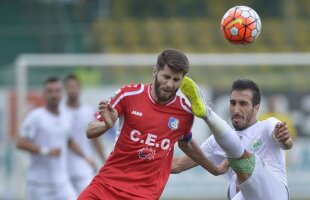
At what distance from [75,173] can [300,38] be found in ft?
32.8

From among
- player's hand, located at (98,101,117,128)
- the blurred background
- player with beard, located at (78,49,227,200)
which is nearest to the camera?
player's hand, located at (98,101,117,128)

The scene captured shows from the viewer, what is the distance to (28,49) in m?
19.3

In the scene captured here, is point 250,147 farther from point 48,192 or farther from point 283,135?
point 48,192

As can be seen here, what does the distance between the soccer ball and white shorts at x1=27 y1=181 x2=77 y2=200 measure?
15.3ft

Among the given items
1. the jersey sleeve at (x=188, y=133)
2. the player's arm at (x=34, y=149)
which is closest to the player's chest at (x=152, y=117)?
the jersey sleeve at (x=188, y=133)

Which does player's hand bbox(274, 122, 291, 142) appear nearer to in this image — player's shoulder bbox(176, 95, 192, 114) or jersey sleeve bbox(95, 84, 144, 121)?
player's shoulder bbox(176, 95, 192, 114)

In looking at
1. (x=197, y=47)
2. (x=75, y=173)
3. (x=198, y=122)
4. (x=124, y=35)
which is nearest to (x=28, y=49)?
(x=124, y=35)

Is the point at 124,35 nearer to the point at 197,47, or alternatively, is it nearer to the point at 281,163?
the point at 197,47

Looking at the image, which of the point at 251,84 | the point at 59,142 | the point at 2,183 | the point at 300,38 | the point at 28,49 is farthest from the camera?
the point at 300,38

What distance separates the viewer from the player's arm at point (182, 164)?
754cm

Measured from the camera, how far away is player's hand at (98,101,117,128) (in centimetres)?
652

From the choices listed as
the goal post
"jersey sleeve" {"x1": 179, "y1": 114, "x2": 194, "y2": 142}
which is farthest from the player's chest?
the goal post

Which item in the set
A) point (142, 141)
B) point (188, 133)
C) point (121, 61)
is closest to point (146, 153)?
point (142, 141)

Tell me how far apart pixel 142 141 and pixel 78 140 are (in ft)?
18.5
